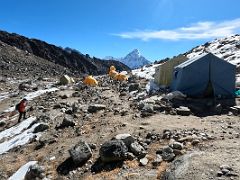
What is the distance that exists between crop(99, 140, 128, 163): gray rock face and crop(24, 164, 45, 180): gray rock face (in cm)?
257

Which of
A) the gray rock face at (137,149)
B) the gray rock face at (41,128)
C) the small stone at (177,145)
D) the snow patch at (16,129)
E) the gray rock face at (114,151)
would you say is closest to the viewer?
the small stone at (177,145)

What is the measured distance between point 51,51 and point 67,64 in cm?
857

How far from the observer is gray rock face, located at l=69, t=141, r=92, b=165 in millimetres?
15633

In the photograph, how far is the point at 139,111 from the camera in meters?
22.2

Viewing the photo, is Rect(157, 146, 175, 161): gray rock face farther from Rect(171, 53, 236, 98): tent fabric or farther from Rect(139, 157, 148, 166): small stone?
Rect(171, 53, 236, 98): tent fabric

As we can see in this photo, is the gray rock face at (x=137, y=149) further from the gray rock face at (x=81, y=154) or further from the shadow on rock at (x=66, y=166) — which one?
the shadow on rock at (x=66, y=166)

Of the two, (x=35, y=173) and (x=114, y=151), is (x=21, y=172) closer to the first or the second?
(x=35, y=173)

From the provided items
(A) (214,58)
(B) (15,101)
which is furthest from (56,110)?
(B) (15,101)

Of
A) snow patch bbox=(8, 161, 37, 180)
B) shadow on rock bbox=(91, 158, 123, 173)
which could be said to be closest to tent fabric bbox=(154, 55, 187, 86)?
snow patch bbox=(8, 161, 37, 180)

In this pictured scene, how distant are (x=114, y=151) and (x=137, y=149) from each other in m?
0.90

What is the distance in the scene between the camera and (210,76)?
25.6m

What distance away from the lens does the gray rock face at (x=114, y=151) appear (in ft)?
48.3

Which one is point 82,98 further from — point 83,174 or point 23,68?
point 23,68

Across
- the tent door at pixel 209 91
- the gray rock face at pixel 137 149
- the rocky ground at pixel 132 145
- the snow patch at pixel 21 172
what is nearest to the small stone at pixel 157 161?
the rocky ground at pixel 132 145
